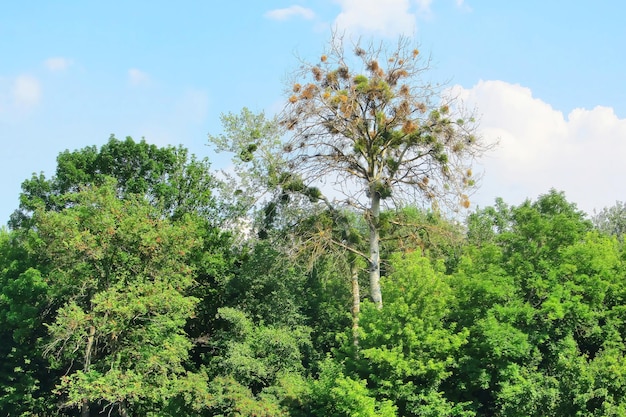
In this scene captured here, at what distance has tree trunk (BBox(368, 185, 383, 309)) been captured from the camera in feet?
79.9

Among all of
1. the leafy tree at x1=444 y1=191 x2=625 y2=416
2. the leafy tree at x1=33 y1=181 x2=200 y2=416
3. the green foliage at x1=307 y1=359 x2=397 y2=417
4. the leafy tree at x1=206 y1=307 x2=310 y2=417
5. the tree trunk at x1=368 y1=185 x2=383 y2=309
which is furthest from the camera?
the tree trunk at x1=368 y1=185 x2=383 y2=309

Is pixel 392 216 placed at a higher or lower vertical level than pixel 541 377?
higher

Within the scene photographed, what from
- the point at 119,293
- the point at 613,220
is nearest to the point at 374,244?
the point at 119,293

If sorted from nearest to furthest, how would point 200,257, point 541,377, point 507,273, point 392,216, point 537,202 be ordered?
point 541,377 → point 507,273 → point 392,216 → point 200,257 → point 537,202

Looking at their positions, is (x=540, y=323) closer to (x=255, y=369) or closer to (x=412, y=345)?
(x=412, y=345)

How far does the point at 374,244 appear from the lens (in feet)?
81.9

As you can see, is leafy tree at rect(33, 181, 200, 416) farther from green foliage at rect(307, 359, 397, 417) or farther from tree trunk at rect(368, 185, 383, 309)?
tree trunk at rect(368, 185, 383, 309)

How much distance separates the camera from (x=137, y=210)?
24094mm

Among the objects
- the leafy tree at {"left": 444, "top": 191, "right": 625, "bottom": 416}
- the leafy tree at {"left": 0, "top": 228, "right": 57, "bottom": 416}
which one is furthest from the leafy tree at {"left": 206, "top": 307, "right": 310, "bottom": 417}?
the leafy tree at {"left": 0, "top": 228, "right": 57, "bottom": 416}

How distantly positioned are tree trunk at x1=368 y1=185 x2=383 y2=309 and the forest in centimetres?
10

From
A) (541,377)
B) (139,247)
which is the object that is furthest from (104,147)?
(541,377)

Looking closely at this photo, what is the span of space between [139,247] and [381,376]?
1083 cm

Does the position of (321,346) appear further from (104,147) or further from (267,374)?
(104,147)

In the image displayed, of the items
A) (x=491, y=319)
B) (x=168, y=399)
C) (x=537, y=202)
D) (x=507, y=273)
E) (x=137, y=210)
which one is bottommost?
(x=168, y=399)
